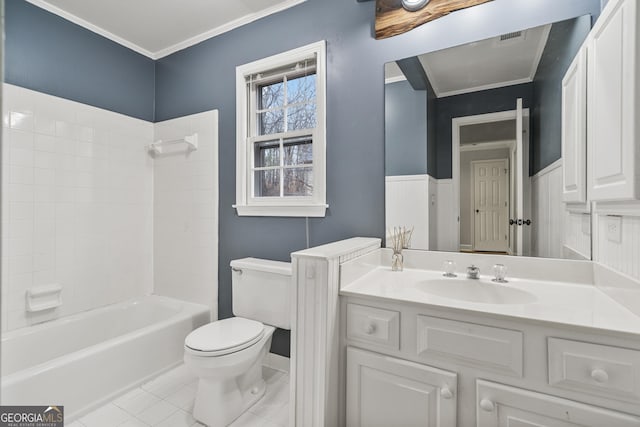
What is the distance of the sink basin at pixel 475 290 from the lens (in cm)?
148

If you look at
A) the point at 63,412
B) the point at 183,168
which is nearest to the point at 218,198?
the point at 183,168

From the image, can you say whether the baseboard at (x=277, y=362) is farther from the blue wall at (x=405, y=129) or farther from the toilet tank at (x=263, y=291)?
the blue wall at (x=405, y=129)

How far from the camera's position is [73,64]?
2.40 m

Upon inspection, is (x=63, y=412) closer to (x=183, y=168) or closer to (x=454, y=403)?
(x=183, y=168)

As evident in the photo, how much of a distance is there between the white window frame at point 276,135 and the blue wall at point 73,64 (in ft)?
3.34

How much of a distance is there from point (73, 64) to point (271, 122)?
58.1 inches

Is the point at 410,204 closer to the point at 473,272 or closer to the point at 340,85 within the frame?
the point at 473,272

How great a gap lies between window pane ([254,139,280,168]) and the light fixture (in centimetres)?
116

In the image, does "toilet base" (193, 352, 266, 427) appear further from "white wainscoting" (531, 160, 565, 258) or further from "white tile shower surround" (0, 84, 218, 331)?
"white wainscoting" (531, 160, 565, 258)

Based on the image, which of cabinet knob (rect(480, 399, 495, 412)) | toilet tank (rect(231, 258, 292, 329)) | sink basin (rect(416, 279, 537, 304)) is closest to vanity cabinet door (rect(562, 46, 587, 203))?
sink basin (rect(416, 279, 537, 304))

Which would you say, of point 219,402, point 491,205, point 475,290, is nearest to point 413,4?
point 491,205

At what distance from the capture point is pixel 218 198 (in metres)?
2.57

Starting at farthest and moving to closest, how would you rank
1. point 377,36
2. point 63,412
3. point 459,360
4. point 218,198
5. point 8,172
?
point 218,198 < point 8,172 < point 377,36 < point 63,412 < point 459,360

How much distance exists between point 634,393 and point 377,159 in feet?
4.66
